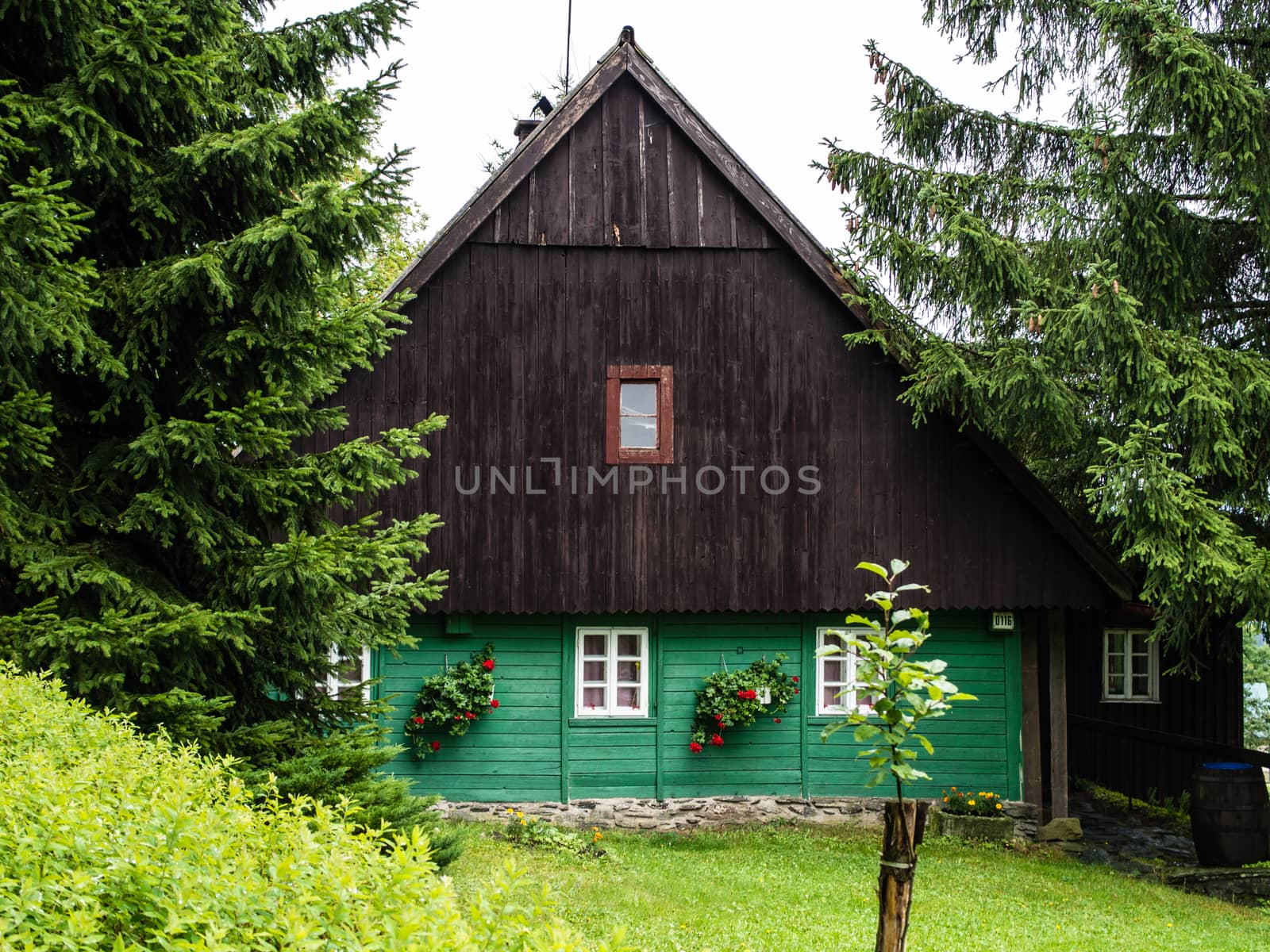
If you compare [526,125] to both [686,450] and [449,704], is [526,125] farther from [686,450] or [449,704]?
[449,704]

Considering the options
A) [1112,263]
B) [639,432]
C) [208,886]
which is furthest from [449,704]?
[208,886]

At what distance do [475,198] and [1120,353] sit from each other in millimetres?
6420

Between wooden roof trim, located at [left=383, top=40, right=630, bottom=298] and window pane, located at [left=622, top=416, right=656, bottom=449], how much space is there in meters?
2.52

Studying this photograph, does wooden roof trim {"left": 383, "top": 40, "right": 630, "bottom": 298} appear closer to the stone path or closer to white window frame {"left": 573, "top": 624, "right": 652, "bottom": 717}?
white window frame {"left": 573, "top": 624, "right": 652, "bottom": 717}

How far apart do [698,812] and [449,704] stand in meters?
2.86

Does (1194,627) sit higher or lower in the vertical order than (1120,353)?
lower

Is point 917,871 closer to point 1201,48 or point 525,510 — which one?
point 525,510

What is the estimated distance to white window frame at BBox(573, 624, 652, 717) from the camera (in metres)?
12.5

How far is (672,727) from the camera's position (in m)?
12.5

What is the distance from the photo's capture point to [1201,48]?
A: 9.63m

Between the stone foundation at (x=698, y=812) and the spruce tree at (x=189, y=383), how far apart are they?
169 inches

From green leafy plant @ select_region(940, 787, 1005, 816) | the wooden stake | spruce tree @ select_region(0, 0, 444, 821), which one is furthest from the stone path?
the wooden stake

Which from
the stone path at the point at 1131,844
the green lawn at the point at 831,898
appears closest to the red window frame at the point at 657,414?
the green lawn at the point at 831,898

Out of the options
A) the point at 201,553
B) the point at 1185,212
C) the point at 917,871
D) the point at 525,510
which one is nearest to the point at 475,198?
the point at 525,510
